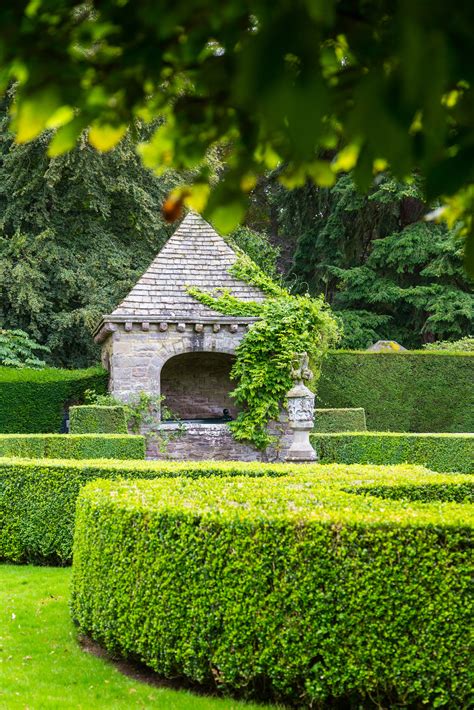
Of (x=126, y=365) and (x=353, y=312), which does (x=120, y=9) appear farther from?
(x=353, y=312)

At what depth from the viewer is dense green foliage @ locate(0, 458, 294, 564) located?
26.8 ft

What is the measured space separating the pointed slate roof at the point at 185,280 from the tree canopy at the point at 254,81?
44.5 ft

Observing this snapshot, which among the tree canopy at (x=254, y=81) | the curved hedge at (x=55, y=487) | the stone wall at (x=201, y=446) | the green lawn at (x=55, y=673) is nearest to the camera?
the tree canopy at (x=254, y=81)

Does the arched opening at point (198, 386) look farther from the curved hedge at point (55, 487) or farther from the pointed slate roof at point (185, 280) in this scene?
the curved hedge at point (55, 487)

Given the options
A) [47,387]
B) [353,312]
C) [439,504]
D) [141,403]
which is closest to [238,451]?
[141,403]

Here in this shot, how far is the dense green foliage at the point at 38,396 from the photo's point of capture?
51.6 feet

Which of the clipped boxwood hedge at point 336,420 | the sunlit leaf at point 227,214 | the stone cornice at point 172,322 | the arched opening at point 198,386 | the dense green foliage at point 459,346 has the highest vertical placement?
the stone cornice at point 172,322

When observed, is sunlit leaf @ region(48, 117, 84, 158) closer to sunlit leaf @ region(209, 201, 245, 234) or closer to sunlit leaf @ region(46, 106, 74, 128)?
sunlit leaf @ region(46, 106, 74, 128)

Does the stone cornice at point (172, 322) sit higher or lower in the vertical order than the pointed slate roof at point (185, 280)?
lower

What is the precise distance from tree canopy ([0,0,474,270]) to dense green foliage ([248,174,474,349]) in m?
18.2

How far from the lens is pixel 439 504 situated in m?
5.19

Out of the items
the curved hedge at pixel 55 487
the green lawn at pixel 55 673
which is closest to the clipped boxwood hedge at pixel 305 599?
the green lawn at pixel 55 673

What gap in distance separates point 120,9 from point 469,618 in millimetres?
3682

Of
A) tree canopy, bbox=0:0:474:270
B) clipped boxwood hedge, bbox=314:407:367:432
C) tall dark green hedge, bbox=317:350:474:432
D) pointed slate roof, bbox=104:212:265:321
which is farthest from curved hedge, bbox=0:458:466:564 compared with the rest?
tall dark green hedge, bbox=317:350:474:432
